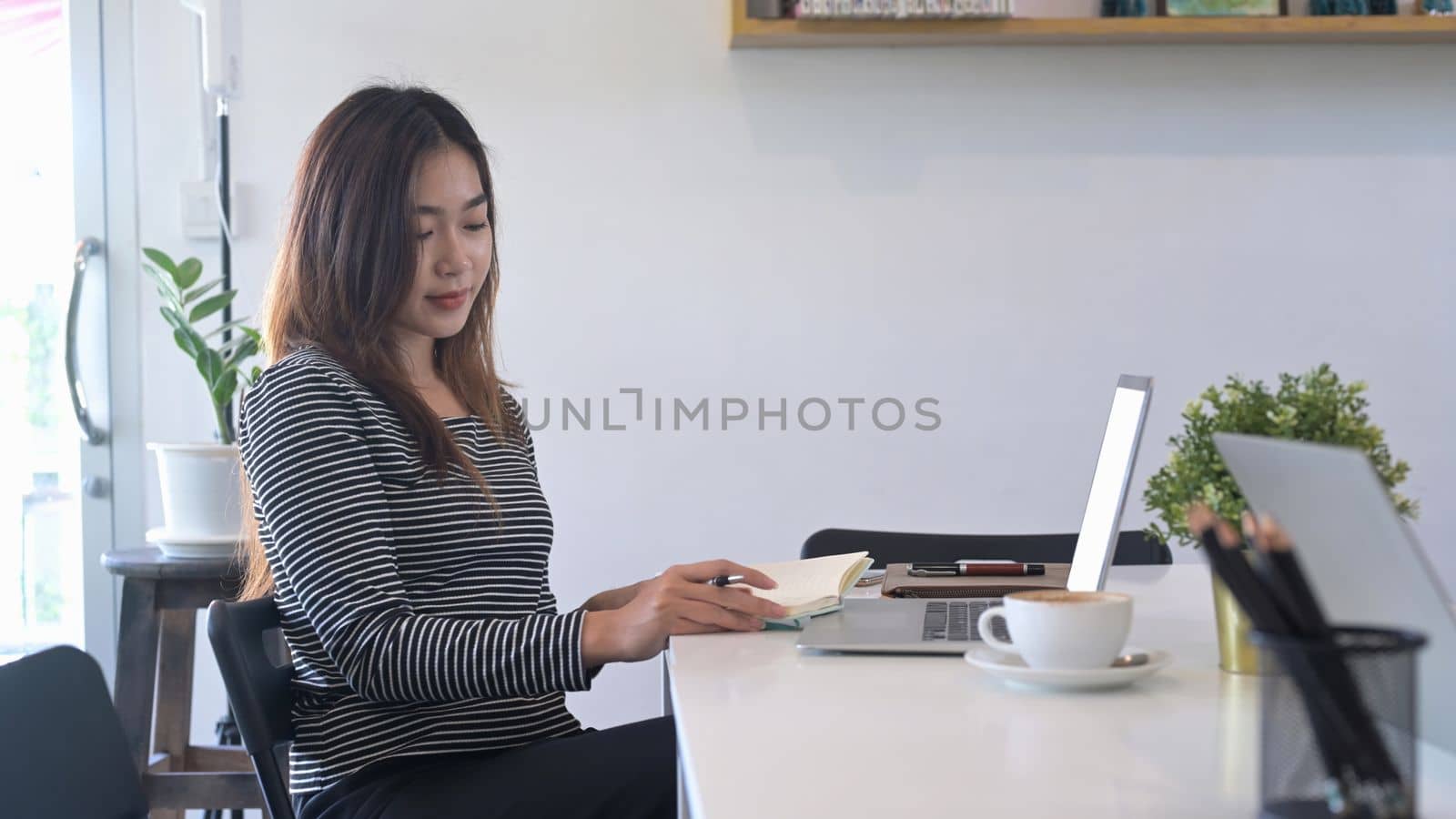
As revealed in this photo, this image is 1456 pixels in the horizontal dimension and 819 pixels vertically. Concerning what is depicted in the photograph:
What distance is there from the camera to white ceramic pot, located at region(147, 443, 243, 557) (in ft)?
6.86

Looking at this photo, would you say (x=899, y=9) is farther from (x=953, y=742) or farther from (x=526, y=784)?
(x=953, y=742)

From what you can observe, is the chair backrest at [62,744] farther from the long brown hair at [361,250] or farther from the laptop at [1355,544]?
the laptop at [1355,544]

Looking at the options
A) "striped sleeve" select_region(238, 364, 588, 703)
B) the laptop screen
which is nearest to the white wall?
the laptop screen

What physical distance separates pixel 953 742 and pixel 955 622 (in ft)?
1.51

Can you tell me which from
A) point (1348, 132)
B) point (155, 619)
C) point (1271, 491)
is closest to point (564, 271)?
point (155, 619)

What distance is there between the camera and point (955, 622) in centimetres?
129

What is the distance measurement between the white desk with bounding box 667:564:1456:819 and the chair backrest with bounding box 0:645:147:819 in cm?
47

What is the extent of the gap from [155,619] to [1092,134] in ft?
6.64

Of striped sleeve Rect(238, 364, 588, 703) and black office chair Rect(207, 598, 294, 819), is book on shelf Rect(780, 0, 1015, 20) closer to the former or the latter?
striped sleeve Rect(238, 364, 588, 703)

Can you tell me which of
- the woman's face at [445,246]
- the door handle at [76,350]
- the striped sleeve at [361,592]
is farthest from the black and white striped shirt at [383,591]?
the door handle at [76,350]

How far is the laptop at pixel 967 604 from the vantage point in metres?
1.17

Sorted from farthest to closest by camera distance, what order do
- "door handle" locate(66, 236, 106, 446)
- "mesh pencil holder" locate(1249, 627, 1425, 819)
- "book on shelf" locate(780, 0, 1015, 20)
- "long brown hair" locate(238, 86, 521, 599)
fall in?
"door handle" locate(66, 236, 106, 446)
"book on shelf" locate(780, 0, 1015, 20)
"long brown hair" locate(238, 86, 521, 599)
"mesh pencil holder" locate(1249, 627, 1425, 819)

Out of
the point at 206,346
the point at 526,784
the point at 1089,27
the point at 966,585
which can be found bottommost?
the point at 526,784

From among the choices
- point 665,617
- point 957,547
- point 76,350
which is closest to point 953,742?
point 665,617
